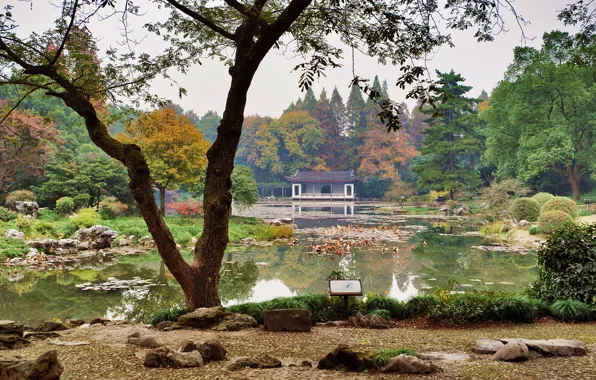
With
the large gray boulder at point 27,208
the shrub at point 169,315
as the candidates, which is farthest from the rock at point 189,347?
the large gray boulder at point 27,208

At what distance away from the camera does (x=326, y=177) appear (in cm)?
3912

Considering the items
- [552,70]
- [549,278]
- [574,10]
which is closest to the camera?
[574,10]

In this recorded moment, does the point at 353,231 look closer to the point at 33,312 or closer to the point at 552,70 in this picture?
the point at 33,312

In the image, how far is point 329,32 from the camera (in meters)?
5.35

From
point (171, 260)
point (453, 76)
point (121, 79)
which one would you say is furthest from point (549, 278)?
point (453, 76)

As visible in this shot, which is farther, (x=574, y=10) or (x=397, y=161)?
(x=397, y=161)

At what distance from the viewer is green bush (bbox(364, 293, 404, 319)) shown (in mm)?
5590

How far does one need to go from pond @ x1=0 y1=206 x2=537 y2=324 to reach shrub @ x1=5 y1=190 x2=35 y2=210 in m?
7.19

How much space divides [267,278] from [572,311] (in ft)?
21.8

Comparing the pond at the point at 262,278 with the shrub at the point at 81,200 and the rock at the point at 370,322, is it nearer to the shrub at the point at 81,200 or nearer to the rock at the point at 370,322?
the rock at the point at 370,322

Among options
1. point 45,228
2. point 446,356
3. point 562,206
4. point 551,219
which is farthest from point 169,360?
point 562,206

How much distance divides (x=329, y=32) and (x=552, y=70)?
70.2 ft

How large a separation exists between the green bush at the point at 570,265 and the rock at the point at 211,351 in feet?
15.2

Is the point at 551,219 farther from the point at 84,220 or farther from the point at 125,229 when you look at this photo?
the point at 84,220
